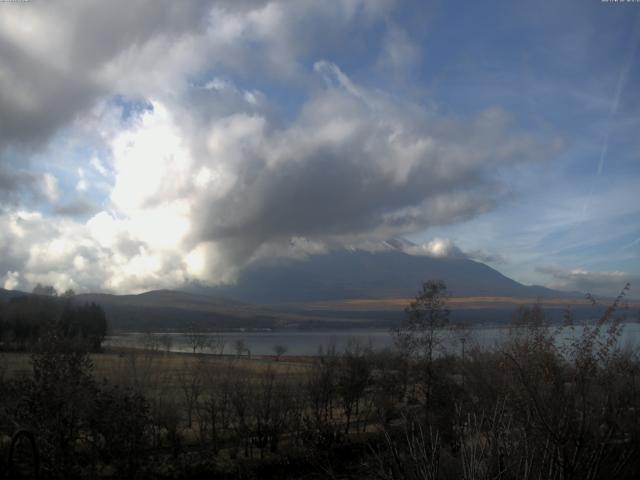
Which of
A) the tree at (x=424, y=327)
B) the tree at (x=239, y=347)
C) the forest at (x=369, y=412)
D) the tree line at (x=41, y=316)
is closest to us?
the forest at (x=369, y=412)

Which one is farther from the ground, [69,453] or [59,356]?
[59,356]

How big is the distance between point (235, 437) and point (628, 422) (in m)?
19.3

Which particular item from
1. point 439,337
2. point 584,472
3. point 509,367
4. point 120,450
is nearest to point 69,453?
point 120,450

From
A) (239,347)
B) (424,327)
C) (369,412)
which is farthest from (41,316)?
(424,327)

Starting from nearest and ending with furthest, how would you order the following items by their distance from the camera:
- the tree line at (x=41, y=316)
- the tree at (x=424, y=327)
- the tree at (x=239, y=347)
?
the tree at (x=424, y=327) → the tree line at (x=41, y=316) → the tree at (x=239, y=347)

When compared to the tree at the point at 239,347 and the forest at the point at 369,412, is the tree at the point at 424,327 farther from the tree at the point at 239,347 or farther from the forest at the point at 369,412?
the tree at the point at 239,347

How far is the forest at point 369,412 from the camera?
895 centimetres

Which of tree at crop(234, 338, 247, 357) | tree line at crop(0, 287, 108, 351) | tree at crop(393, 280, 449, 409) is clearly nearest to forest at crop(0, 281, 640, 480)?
tree at crop(393, 280, 449, 409)

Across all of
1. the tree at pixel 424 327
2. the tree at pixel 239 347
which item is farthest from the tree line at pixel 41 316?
the tree at pixel 424 327

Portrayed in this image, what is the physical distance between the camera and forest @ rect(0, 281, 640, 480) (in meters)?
8.95

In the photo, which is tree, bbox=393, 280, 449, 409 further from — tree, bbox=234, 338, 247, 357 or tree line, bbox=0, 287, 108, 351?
tree line, bbox=0, 287, 108, 351

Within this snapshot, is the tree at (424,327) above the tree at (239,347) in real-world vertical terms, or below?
above

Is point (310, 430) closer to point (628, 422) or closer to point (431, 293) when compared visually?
point (431, 293)

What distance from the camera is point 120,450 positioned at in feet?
61.3
